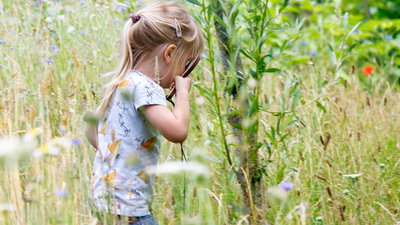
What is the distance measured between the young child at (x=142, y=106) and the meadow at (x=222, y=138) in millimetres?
86

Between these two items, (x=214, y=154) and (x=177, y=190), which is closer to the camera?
(x=177, y=190)

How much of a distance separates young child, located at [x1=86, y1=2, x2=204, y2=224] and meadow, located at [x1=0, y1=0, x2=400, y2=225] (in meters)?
0.09

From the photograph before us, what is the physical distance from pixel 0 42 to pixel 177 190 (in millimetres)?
1951

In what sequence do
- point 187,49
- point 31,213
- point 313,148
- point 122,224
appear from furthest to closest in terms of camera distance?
point 313,148 → point 187,49 → point 122,224 → point 31,213

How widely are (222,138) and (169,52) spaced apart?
0.44m

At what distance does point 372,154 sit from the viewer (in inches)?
84.1

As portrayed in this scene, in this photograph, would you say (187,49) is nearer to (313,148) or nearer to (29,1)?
(313,148)

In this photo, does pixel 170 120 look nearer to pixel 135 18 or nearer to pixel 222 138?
pixel 222 138

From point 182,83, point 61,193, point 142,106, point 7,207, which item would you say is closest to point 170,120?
point 142,106

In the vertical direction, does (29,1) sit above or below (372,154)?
above

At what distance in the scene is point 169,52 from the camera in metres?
1.71

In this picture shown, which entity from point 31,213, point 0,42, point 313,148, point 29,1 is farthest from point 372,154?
point 29,1

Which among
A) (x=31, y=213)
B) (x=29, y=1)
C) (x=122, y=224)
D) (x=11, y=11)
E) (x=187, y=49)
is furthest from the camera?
(x=11, y=11)

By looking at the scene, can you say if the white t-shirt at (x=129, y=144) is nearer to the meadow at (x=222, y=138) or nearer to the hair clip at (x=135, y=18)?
the meadow at (x=222, y=138)
